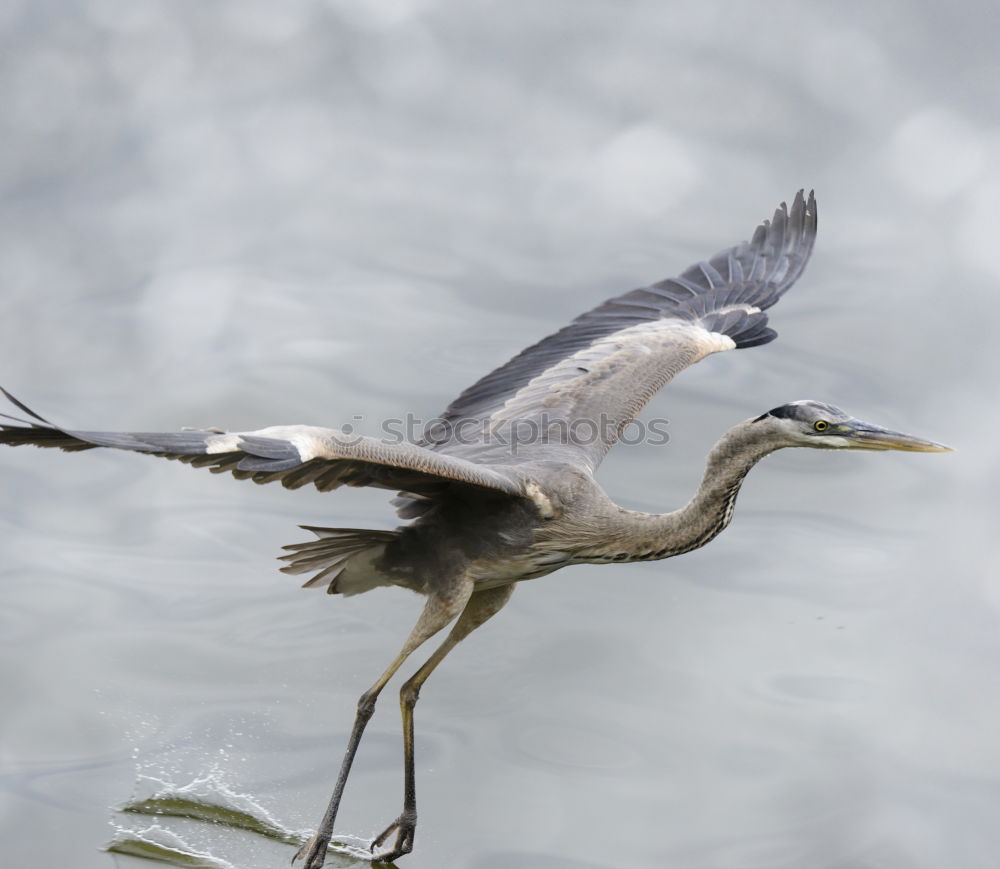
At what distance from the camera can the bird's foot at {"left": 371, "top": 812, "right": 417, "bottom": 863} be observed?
24.9ft

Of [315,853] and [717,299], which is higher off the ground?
[717,299]

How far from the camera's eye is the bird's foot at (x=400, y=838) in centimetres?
760

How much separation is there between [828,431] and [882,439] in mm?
260

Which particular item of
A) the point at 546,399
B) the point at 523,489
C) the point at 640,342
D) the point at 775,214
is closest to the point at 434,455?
the point at 523,489

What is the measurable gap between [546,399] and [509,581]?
147cm

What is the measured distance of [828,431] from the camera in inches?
272

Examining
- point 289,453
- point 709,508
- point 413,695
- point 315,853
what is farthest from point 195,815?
point 709,508

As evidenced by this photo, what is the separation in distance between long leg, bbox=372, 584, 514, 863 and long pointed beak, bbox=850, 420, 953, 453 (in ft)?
6.95

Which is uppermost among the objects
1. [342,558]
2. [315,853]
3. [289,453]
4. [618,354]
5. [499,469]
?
[618,354]

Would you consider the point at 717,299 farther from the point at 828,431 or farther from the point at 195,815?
the point at 195,815

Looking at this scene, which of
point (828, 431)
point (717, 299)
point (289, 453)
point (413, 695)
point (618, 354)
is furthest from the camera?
point (717, 299)

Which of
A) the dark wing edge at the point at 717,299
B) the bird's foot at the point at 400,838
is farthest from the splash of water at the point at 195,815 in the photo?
the dark wing edge at the point at 717,299

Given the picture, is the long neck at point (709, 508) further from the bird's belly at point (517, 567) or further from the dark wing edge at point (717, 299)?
the dark wing edge at point (717, 299)

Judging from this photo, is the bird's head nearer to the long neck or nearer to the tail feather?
the long neck
